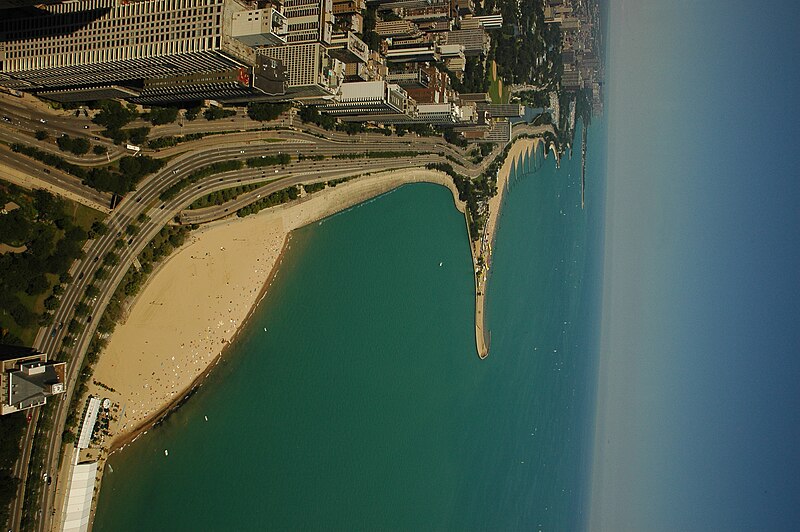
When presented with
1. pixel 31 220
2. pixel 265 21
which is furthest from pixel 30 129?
pixel 265 21

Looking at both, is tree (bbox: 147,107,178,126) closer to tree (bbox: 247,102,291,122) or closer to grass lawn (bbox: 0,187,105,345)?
tree (bbox: 247,102,291,122)

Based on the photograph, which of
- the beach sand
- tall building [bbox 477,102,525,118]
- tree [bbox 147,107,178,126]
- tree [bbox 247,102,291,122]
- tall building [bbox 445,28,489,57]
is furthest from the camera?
tall building [bbox 477,102,525,118]

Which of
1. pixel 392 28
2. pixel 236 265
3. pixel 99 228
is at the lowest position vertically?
pixel 236 265

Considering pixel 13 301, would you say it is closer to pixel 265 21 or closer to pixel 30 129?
pixel 30 129

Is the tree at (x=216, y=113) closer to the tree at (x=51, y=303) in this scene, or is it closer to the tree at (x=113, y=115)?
the tree at (x=113, y=115)

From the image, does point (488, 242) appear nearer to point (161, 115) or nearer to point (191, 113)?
point (191, 113)

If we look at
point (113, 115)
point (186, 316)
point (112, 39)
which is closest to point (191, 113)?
point (113, 115)

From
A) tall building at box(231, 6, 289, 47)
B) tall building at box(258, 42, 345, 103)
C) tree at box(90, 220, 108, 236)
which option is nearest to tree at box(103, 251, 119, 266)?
tree at box(90, 220, 108, 236)
